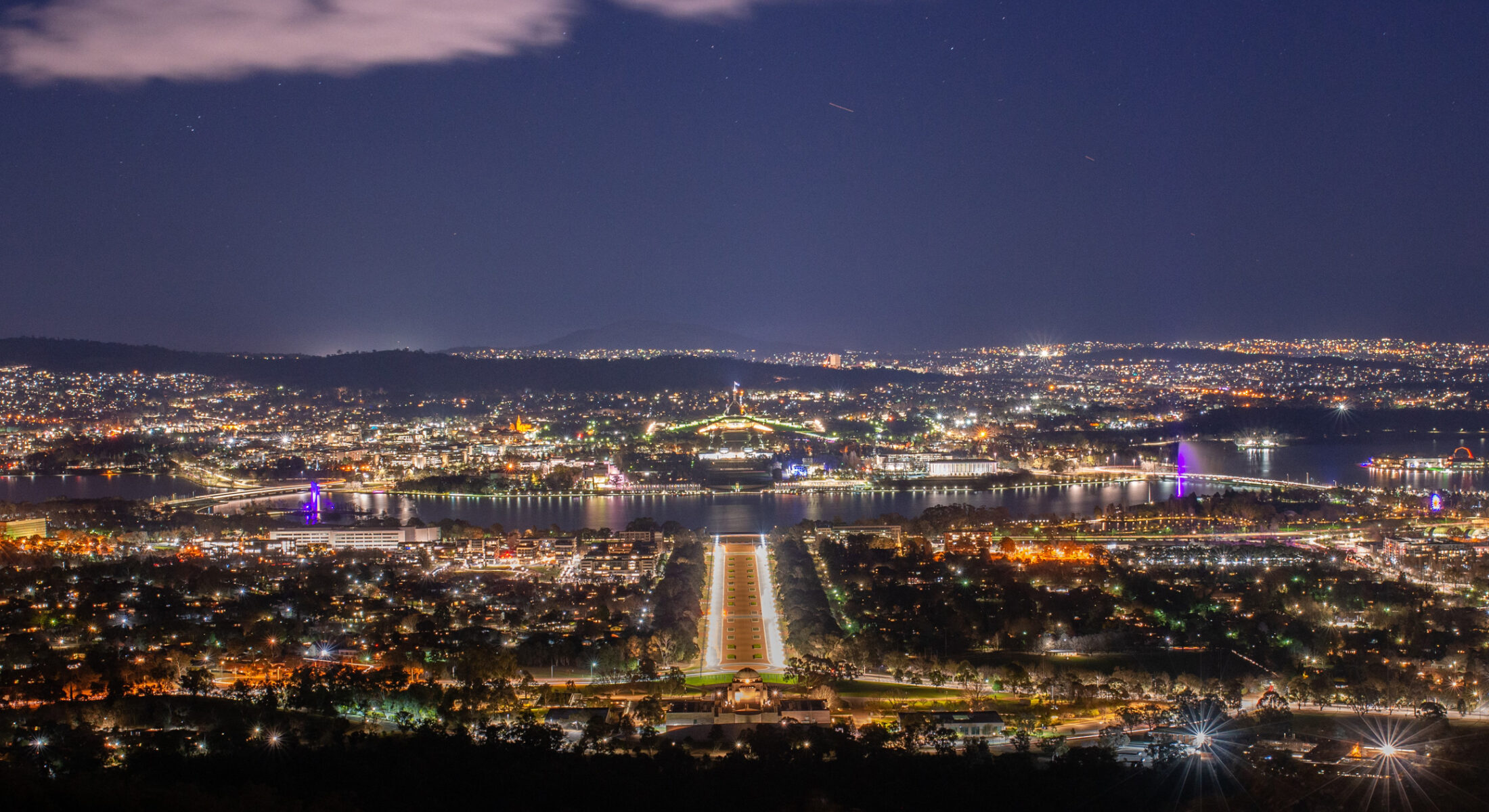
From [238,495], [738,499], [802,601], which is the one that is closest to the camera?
[802,601]

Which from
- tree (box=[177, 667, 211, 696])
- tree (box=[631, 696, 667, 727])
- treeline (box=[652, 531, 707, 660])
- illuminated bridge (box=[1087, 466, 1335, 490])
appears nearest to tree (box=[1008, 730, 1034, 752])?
tree (box=[631, 696, 667, 727])

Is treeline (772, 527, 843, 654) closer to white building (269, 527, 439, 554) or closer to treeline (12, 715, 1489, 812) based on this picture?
treeline (12, 715, 1489, 812)

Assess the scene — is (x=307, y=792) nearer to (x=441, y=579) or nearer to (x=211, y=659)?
(x=211, y=659)

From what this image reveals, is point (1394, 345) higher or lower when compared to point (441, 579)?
higher

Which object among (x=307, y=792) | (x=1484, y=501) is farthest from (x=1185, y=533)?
(x=307, y=792)

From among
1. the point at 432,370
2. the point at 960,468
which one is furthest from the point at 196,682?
the point at 432,370

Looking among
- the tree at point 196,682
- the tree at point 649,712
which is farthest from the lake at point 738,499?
the tree at point 649,712

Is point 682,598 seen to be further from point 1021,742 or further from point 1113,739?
point 1113,739
